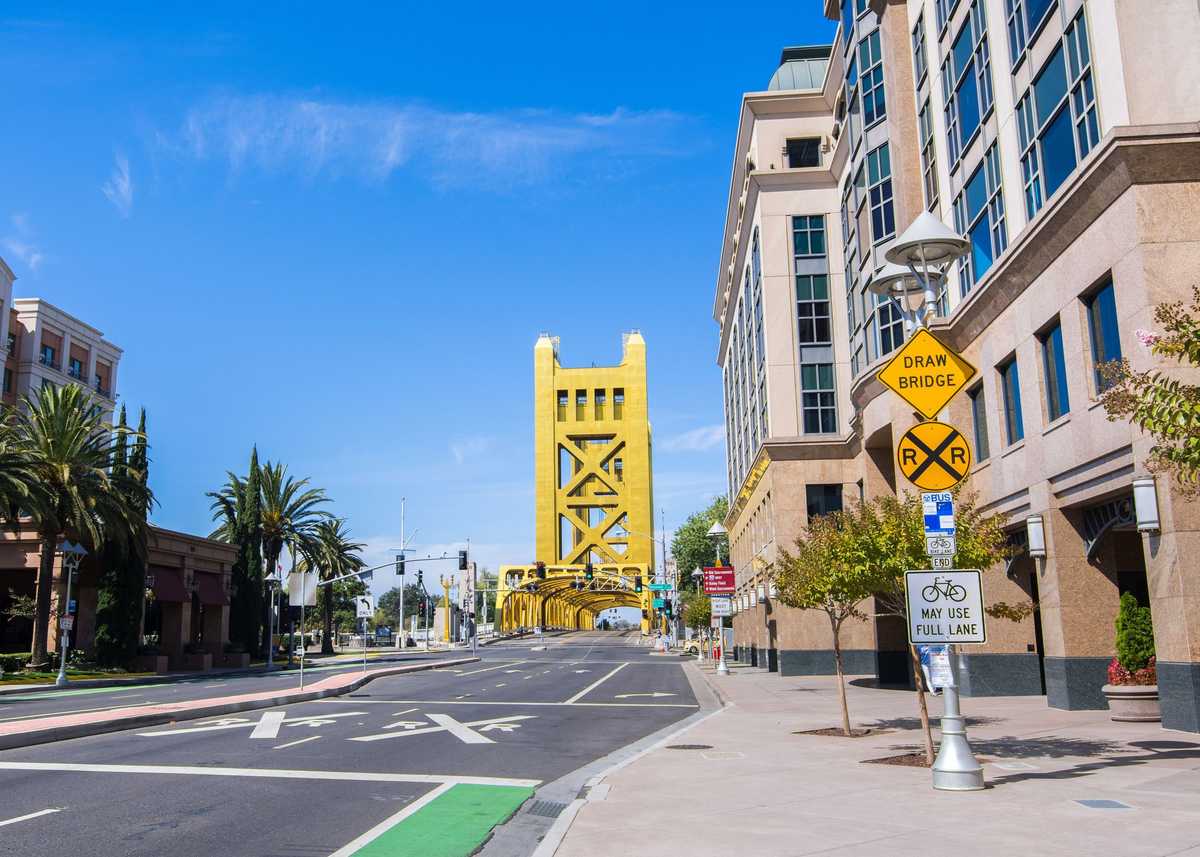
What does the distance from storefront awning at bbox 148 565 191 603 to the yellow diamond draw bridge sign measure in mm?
48087

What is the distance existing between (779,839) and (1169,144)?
13421mm

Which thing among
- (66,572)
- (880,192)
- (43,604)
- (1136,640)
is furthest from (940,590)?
(66,572)

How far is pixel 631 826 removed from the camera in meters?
8.85

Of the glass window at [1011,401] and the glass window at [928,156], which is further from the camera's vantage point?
the glass window at [928,156]

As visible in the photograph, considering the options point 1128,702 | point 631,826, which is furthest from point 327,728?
point 1128,702

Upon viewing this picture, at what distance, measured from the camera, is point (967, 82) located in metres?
25.6

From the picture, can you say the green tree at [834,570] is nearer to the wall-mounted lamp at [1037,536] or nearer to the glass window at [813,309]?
the wall-mounted lamp at [1037,536]

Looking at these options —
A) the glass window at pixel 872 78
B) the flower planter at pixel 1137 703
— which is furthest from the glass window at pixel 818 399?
the flower planter at pixel 1137 703

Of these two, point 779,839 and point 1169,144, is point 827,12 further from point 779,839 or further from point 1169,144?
point 779,839

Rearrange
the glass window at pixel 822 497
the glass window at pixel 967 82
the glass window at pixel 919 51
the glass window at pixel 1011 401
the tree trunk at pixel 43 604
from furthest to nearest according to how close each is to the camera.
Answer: the tree trunk at pixel 43 604 < the glass window at pixel 822 497 < the glass window at pixel 919 51 < the glass window at pixel 967 82 < the glass window at pixel 1011 401

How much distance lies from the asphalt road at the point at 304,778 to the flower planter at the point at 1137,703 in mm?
8247

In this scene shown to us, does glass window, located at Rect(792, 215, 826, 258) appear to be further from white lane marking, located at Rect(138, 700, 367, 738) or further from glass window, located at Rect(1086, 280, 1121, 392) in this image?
white lane marking, located at Rect(138, 700, 367, 738)

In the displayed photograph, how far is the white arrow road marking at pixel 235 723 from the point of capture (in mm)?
17625

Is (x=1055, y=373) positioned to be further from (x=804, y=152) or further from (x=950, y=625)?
(x=804, y=152)
